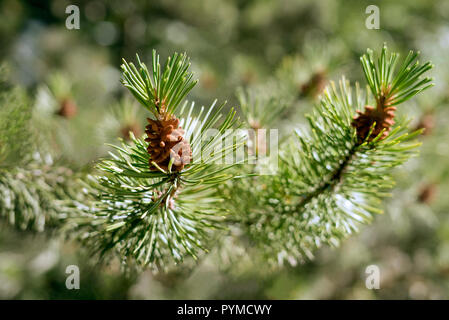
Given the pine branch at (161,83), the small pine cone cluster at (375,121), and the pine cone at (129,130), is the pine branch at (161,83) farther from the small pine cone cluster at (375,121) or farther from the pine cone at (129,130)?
the pine cone at (129,130)

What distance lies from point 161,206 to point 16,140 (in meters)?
0.23

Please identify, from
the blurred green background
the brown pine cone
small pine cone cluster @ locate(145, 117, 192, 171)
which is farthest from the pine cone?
small pine cone cluster @ locate(145, 117, 192, 171)

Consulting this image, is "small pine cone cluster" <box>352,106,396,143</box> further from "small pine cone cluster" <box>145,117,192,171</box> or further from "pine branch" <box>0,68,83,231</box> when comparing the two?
"pine branch" <box>0,68,83,231</box>

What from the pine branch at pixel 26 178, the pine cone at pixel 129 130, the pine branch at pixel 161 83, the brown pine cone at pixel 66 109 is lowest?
the pine branch at pixel 26 178

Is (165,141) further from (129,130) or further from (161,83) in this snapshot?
A: (129,130)

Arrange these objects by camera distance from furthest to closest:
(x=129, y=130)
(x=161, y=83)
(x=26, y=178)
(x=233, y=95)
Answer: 1. (x=233, y=95)
2. (x=129, y=130)
3. (x=26, y=178)
4. (x=161, y=83)

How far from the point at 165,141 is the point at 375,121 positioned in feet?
0.65

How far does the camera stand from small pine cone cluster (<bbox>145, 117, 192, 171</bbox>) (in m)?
0.26

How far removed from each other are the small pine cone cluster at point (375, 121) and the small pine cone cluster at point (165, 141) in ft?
0.57

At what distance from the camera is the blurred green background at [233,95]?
0.59 meters

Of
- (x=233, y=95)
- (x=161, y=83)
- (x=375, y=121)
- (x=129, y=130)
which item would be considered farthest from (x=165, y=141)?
(x=233, y=95)

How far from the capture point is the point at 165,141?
0.26 m

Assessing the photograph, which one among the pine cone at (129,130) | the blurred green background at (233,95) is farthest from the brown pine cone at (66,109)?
the pine cone at (129,130)

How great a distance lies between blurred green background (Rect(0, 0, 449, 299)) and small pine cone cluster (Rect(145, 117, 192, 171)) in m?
0.20
